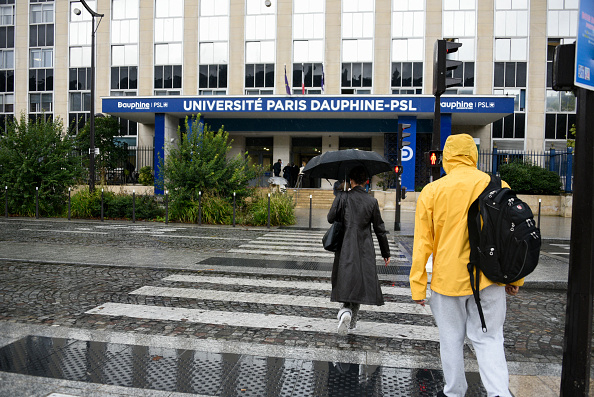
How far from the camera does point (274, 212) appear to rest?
1681cm

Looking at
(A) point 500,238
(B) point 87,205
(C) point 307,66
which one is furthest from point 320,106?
(A) point 500,238

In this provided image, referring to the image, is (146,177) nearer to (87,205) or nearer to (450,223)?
(87,205)

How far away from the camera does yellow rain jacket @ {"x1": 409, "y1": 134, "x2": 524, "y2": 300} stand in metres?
3.05

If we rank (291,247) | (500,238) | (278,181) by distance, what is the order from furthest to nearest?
(278,181)
(291,247)
(500,238)

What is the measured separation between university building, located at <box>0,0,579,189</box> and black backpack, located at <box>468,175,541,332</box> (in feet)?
80.3

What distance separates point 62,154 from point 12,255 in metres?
11.5

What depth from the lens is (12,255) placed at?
30.5ft

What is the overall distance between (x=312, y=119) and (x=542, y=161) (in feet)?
45.4

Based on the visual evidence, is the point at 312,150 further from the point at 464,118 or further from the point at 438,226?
the point at 438,226

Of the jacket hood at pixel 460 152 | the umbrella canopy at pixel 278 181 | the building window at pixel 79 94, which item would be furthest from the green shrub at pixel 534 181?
the building window at pixel 79 94

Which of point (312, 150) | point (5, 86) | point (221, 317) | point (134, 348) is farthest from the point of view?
point (5, 86)

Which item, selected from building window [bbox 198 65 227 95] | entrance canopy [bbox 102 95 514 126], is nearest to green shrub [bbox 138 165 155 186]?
entrance canopy [bbox 102 95 514 126]

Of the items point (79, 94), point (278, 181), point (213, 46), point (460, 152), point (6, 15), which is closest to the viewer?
point (460, 152)

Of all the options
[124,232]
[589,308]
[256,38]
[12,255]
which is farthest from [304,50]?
[589,308]
